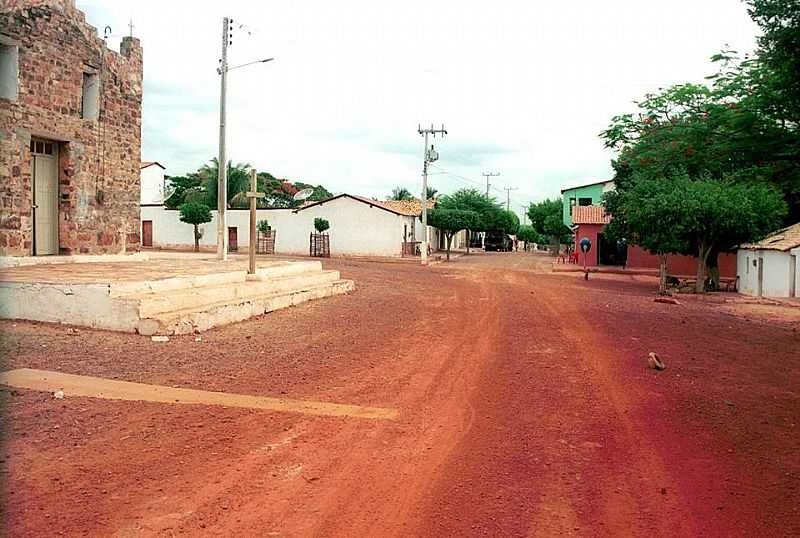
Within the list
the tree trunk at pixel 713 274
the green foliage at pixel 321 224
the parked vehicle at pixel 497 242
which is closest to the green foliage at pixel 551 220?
the parked vehicle at pixel 497 242

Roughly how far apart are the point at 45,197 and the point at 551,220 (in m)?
58.5

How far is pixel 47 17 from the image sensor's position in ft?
49.5

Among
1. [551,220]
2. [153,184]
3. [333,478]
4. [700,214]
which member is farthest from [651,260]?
[153,184]

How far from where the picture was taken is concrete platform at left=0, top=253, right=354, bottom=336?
33.1ft

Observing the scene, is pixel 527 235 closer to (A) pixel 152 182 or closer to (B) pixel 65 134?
(A) pixel 152 182

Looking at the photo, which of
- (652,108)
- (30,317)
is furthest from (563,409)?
(652,108)

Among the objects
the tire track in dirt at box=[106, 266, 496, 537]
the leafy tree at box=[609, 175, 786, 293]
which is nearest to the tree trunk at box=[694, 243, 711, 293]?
the leafy tree at box=[609, 175, 786, 293]

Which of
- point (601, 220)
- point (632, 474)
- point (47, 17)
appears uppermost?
point (47, 17)

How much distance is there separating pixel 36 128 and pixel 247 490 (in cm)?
1275

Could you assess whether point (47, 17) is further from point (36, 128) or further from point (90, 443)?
point (90, 443)

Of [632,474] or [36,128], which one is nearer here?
[632,474]

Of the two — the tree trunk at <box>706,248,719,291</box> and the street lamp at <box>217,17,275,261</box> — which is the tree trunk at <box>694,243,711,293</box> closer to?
the tree trunk at <box>706,248,719,291</box>

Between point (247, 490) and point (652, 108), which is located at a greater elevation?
point (652, 108)

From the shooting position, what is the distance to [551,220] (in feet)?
228
